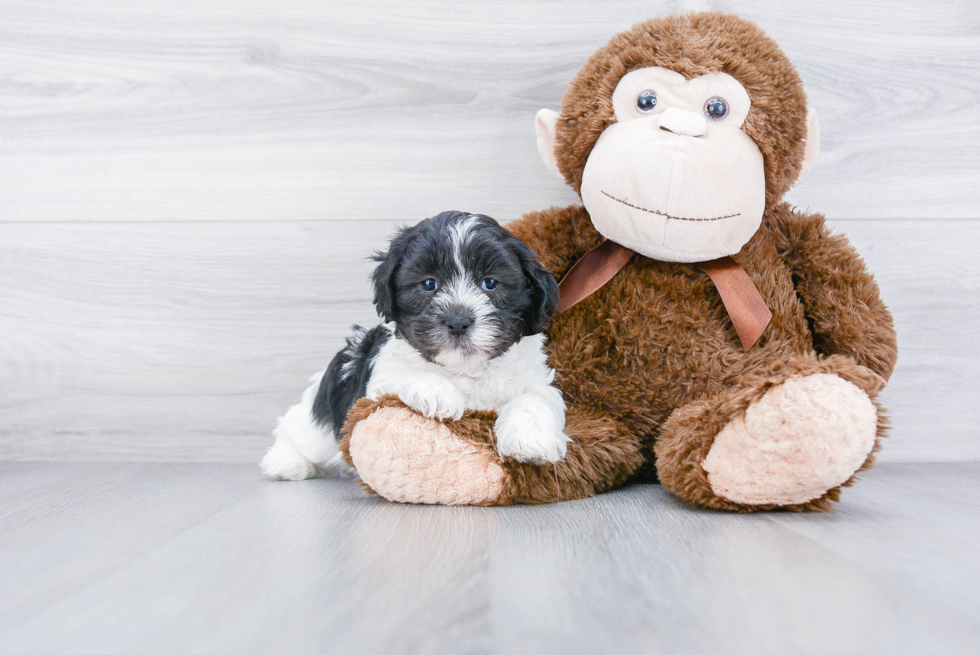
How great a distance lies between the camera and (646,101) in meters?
1.42

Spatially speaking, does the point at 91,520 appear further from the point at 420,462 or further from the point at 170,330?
the point at 170,330

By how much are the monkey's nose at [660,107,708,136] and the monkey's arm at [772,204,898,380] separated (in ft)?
1.08

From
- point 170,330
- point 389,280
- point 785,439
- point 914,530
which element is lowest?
point 170,330

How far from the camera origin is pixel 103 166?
1.94 meters

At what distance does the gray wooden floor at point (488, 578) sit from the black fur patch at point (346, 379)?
0.23 m

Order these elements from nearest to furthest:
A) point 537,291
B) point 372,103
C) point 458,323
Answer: point 458,323 → point 537,291 → point 372,103

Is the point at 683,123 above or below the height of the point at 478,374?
above

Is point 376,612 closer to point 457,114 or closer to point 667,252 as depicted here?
point 667,252

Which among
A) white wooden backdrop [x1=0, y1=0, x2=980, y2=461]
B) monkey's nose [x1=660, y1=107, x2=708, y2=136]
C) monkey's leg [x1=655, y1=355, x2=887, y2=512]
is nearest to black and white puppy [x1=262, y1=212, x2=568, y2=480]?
monkey's leg [x1=655, y1=355, x2=887, y2=512]

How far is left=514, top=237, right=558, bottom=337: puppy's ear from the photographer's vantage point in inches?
52.6

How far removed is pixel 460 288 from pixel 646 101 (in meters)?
0.53

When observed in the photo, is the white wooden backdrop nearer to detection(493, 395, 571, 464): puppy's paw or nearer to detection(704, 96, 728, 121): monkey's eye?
detection(704, 96, 728, 121): monkey's eye

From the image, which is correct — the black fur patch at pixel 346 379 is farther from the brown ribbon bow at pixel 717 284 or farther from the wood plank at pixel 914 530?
the wood plank at pixel 914 530

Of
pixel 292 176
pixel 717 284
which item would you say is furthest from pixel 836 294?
pixel 292 176
